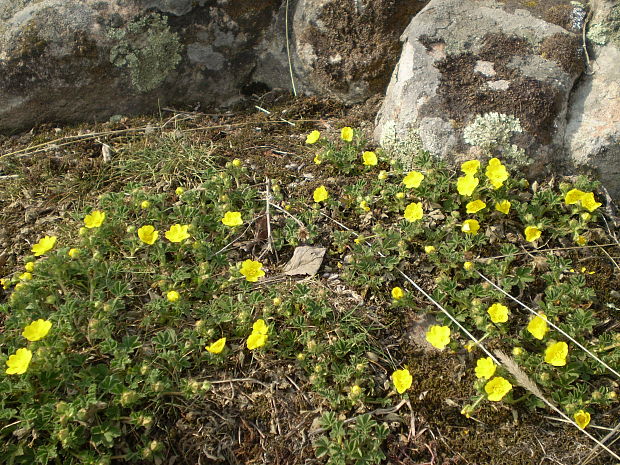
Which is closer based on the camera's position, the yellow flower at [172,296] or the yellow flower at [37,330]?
the yellow flower at [37,330]

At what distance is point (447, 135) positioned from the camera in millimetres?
3688

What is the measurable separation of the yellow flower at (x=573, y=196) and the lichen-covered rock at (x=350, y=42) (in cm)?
182

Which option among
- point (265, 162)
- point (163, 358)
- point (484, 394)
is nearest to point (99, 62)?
point (265, 162)

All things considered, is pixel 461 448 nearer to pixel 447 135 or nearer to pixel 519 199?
pixel 519 199

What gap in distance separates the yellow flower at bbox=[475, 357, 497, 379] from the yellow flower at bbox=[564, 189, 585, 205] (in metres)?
1.34

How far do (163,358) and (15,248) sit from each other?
1524 mm

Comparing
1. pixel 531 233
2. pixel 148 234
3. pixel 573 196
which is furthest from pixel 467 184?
pixel 148 234

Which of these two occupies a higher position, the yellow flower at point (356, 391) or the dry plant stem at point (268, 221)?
the dry plant stem at point (268, 221)

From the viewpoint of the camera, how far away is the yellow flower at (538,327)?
9.61 ft

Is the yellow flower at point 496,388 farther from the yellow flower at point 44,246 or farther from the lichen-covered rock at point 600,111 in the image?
the yellow flower at point 44,246

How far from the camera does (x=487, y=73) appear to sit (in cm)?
380

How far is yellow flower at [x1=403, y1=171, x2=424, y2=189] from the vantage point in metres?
3.57

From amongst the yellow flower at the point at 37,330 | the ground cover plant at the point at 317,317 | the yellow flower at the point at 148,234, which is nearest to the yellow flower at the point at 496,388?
the ground cover plant at the point at 317,317

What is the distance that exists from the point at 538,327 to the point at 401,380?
2.75 ft
